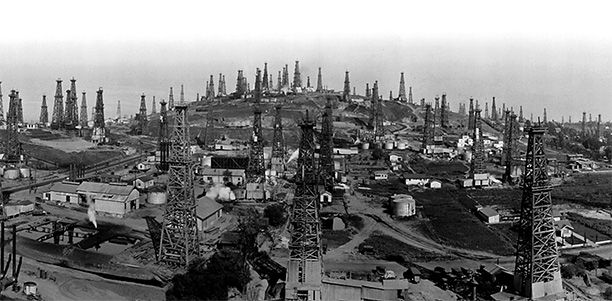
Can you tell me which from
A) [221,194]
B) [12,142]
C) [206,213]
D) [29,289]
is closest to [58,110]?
[12,142]

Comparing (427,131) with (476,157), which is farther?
(427,131)

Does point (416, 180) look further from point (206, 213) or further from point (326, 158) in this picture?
point (206, 213)

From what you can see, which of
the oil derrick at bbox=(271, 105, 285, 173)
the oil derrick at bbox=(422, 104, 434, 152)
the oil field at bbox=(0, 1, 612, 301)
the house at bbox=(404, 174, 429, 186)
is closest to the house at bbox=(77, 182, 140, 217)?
the oil field at bbox=(0, 1, 612, 301)

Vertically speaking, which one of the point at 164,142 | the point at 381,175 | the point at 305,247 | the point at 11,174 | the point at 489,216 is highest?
the point at 164,142

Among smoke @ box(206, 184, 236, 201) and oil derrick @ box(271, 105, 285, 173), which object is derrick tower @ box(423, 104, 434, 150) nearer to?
oil derrick @ box(271, 105, 285, 173)

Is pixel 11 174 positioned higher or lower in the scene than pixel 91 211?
lower

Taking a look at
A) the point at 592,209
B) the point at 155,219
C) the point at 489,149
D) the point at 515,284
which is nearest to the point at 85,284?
the point at 155,219
